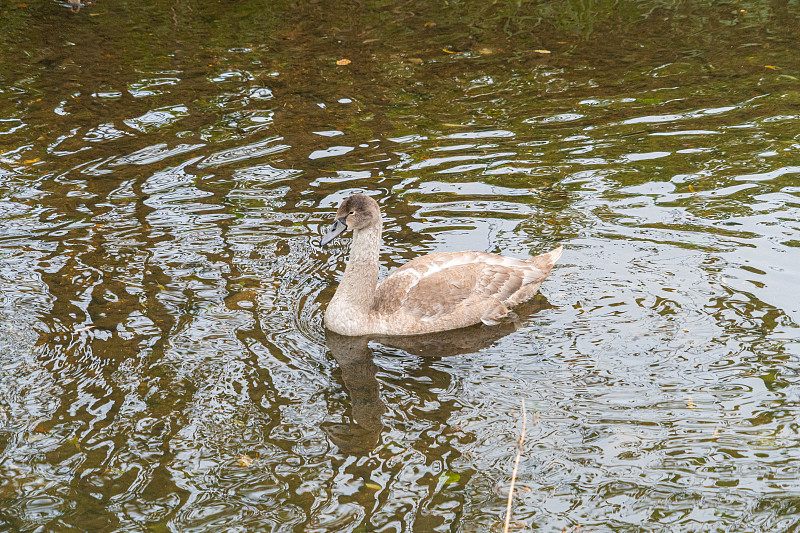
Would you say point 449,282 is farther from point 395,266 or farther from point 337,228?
point 337,228

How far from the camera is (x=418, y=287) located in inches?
329

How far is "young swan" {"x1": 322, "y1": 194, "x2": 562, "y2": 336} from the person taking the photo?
26.8ft

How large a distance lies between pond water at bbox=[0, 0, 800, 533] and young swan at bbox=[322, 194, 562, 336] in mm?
227

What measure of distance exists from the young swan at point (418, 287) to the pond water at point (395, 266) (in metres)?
0.23

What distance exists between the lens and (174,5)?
17.0m

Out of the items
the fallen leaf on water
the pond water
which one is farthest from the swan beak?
the fallen leaf on water

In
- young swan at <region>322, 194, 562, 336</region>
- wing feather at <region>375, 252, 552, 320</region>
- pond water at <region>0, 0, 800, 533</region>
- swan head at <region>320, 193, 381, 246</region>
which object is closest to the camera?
pond water at <region>0, 0, 800, 533</region>

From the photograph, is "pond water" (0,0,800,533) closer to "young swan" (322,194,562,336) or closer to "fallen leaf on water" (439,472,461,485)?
"fallen leaf on water" (439,472,461,485)

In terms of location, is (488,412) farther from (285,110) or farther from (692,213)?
(285,110)

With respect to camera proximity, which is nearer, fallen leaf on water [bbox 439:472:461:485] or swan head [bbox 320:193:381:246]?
fallen leaf on water [bbox 439:472:461:485]

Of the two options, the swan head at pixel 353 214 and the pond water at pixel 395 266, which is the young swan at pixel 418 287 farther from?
the pond water at pixel 395 266

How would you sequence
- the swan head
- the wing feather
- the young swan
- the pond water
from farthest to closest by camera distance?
the wing feather
the young swan
the swan head
the pond water

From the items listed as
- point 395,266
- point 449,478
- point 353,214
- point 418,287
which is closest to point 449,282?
point 418,287

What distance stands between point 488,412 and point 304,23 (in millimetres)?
11384
